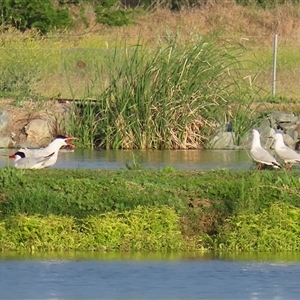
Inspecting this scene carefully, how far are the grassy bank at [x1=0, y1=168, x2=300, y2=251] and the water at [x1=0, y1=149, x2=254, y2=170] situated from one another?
4.21 m

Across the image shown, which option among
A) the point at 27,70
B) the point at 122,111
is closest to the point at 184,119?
the point at 122,111

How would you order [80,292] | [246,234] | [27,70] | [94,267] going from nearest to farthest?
[80,292] < [94,267] < [246,234] < [27,70]

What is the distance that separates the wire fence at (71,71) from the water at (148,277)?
31.5ft

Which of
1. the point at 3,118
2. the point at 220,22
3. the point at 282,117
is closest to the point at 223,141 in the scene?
the point at 282,117

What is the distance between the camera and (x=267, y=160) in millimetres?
15320

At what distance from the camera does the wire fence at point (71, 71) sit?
24.0 meters

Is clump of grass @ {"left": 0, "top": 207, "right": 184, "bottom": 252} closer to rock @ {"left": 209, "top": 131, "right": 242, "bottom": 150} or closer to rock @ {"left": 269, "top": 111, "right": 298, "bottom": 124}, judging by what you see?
rock @ {"left": 209, "top": 131, "right": 242, "bottom": 150}

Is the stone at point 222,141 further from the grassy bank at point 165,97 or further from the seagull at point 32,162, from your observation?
the seagull at point 32,162

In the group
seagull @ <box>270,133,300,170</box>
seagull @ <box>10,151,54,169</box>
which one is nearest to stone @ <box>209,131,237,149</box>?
seagull @ <box>270,133,300,170</box>

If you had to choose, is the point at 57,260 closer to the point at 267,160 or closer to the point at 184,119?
the point at 267,160

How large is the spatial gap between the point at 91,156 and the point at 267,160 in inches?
202

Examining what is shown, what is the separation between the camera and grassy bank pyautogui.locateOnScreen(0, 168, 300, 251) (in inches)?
491

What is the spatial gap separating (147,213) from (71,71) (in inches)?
581

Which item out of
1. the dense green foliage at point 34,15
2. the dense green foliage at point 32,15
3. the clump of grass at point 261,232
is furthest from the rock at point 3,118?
the dense green foliage at point 32,15
